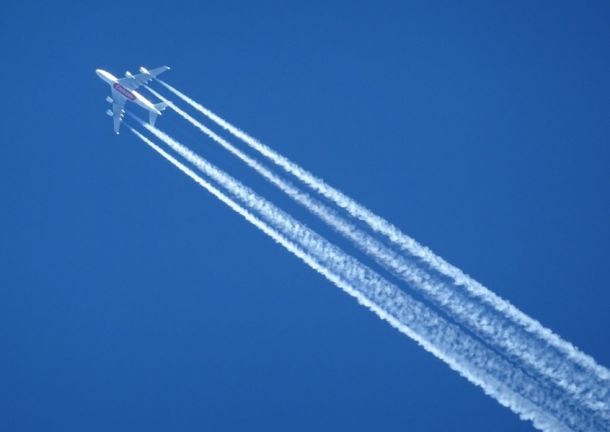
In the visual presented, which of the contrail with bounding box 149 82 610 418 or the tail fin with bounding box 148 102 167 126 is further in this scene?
the tail fin with bounding box 148 102 167 126

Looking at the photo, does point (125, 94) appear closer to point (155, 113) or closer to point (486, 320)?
point (155, 113)

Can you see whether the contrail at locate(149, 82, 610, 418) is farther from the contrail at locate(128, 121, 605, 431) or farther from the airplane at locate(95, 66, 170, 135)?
the airplane at locate(95, 66, 170, 135)

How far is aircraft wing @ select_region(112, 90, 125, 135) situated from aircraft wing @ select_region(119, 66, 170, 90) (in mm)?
775

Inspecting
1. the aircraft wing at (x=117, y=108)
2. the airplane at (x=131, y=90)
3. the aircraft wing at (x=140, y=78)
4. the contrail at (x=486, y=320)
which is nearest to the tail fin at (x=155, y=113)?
the airplane at (x=131, y=90)

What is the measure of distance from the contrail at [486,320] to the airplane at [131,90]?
10.1 meters

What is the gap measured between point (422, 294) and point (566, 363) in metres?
5.50

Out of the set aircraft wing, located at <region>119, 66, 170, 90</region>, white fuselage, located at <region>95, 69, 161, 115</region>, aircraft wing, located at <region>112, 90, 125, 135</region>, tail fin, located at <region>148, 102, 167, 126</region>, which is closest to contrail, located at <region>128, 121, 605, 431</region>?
tail fin, located at <region>148, 102, 167, 126</region>

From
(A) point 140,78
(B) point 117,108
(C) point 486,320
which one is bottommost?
(C) point 486,320

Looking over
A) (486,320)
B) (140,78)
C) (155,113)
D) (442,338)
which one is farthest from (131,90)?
(486,320)

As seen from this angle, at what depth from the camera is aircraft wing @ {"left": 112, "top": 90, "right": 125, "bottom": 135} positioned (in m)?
35.0

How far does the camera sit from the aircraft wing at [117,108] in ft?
115

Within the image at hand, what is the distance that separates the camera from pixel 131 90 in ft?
113

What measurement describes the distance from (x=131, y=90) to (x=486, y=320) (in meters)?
20.3

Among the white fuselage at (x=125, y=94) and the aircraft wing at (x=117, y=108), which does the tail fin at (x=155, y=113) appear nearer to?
the white fuselage at (x=125, y=94)
